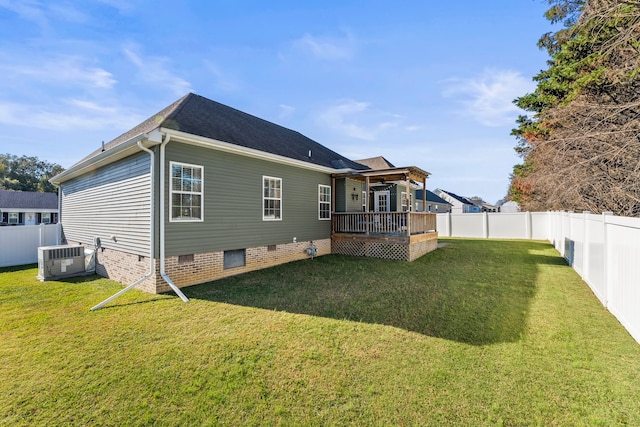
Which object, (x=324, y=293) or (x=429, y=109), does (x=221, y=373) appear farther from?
(x=429, y=109)

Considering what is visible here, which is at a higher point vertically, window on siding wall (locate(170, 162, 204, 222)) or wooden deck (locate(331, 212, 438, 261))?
window on siding wall (locate(170, 162, 204, 222))

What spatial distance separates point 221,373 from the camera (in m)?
3.19

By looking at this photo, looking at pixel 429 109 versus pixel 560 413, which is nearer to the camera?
pixel 560 413

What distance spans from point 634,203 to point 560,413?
11.3 metres

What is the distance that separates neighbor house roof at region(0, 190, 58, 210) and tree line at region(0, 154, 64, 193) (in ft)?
43.0

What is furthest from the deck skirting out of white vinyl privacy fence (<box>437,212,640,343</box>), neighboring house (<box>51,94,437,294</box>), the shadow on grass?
white vinyl privacy fence (<box>437,212,640,343</box>)

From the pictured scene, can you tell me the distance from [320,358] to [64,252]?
29.1 feet

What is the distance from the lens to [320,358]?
11.5 ft

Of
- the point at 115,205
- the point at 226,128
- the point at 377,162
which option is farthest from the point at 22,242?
the point at 377,162

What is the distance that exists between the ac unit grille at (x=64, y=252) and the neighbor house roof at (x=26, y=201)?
26.8m

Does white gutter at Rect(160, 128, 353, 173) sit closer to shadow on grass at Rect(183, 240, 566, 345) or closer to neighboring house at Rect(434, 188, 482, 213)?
shadow on grass at Rect(183, 240, 566, 345)

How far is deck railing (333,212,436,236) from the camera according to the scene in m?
10.2

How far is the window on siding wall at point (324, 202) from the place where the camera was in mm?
11266

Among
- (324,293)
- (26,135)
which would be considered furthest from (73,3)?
(26,135)
